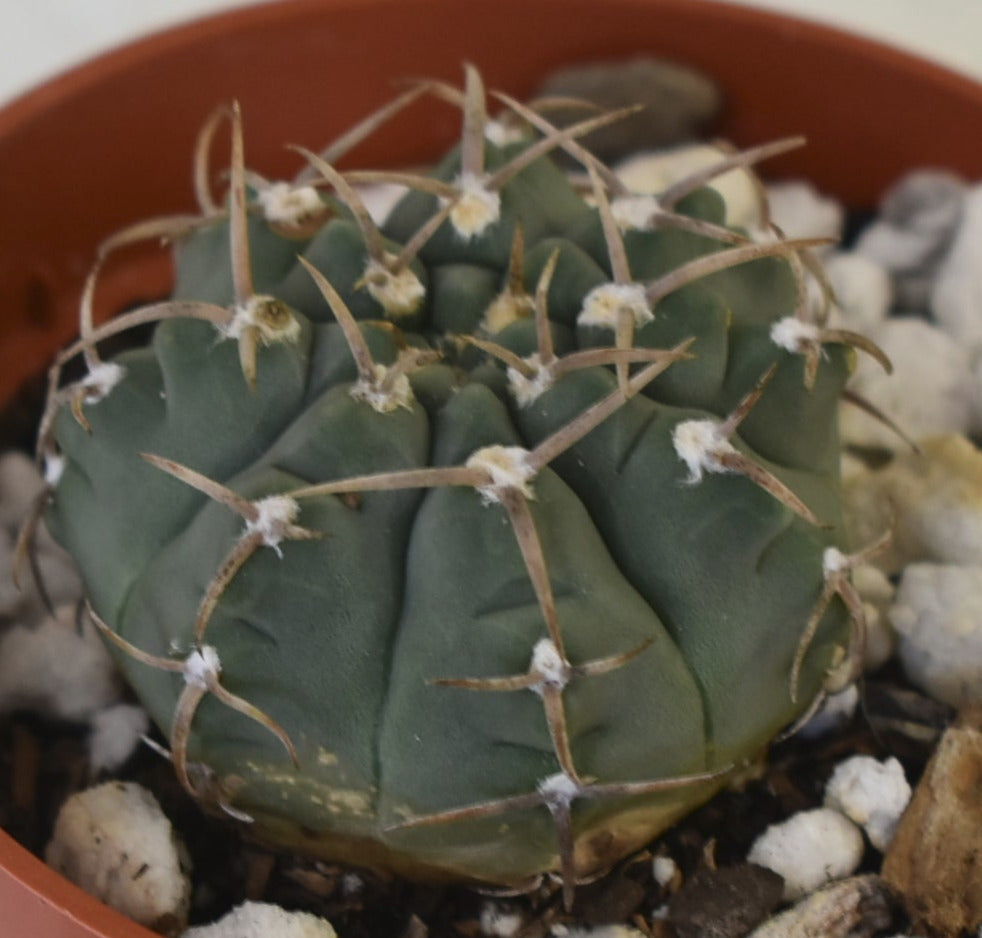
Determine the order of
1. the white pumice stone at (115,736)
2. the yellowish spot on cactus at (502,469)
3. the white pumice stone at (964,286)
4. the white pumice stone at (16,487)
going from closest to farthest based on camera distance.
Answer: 1. the yellowish spot on cactus at (502,469)
2. the white pumice stone at (115,736)
3. the white pumice stone at (16,487)
4. the white pumice stone at (964,286)

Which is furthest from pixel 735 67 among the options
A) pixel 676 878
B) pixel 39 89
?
pixel 676 878

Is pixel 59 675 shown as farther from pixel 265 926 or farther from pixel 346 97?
pixel 346 97

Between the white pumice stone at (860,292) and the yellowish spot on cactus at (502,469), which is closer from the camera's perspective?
the yellowish spot on cactus at (502,469)

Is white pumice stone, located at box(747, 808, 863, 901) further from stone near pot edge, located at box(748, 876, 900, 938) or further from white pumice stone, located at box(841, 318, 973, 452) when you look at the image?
white pumice stone, located at box(841, 318, 973, 452)

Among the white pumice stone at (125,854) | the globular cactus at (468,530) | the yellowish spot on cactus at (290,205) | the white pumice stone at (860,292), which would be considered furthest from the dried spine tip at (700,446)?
the white pumice stone at (860,292)

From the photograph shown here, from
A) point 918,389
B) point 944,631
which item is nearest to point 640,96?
point 918,389

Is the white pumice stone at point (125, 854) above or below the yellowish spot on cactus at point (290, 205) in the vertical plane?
below

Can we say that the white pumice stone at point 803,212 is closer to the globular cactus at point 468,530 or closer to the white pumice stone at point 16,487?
the globular cactus at point 468,530

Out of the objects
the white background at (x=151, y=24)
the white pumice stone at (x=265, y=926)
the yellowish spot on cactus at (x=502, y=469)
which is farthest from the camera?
the white background at (x=151, y=24)
